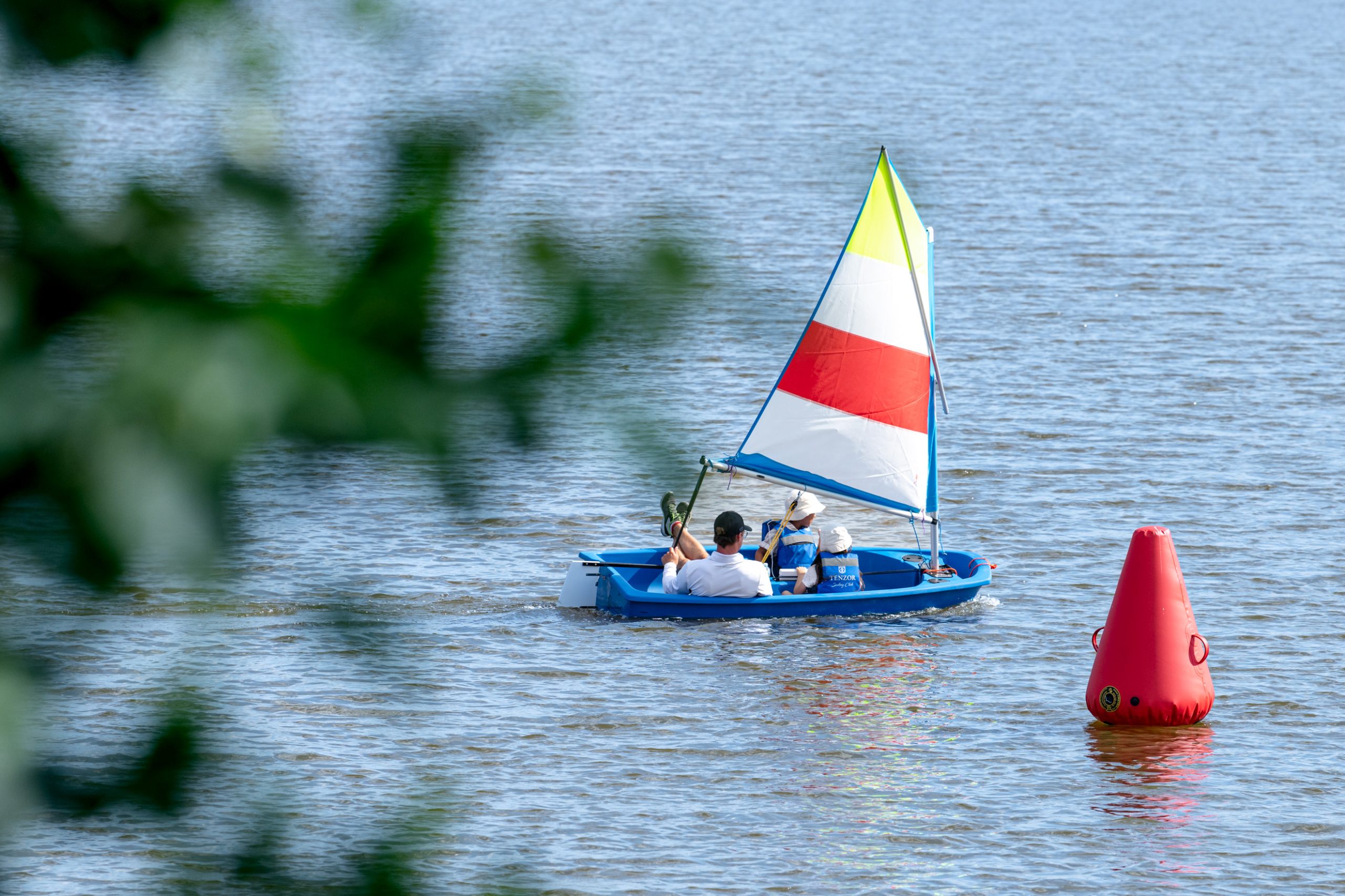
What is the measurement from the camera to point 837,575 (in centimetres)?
1591

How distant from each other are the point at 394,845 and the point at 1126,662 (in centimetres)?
1167

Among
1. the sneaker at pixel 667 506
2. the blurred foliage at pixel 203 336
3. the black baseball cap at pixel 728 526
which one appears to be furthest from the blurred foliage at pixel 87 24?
the black baseball cap at pixel 728 526

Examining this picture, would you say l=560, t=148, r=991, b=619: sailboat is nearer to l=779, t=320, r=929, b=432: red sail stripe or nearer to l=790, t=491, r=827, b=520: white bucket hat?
l=779, t=320, r=929, b=432: red sail stripe

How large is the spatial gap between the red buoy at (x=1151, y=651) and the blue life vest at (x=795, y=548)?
3.49 metres

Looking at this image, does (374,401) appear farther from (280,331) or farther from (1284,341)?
(1284,341)

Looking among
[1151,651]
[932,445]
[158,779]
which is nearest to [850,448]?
[932,445]

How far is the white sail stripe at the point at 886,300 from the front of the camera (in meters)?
17.5

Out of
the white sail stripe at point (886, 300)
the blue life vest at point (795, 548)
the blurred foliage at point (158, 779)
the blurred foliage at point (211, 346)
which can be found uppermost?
the white sail stripe at point (886, 300)

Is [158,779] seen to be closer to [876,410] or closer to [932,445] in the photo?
[876,410]

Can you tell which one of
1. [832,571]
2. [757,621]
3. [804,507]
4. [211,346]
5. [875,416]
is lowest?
[757,621]

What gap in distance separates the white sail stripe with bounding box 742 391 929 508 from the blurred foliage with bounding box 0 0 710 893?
53.4 ft

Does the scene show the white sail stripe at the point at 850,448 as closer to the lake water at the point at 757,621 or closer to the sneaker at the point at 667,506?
the lake water at the point at 757,621

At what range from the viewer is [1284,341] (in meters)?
28.1

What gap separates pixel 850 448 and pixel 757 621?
96.9 inches
